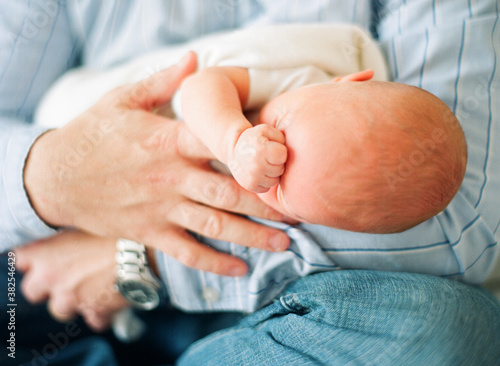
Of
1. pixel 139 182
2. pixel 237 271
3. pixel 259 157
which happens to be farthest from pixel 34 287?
pixel 259 157

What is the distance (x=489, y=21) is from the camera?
718mm

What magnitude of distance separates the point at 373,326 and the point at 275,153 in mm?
343

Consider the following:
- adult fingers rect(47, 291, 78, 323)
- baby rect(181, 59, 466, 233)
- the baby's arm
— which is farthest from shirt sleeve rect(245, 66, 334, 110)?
adult fingers rect(47, 291, 78, 323)

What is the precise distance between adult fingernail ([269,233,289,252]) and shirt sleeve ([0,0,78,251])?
0.48 metres

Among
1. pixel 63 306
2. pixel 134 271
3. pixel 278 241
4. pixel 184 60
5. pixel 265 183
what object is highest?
pixel 184 60

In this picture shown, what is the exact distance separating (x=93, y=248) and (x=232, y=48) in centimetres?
57

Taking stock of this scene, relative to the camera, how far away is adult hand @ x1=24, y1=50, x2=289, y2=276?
0.68 meters

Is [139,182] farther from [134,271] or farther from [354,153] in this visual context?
[354,153]

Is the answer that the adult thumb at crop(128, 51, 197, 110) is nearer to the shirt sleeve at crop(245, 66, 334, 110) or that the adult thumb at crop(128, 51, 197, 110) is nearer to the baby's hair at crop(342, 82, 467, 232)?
the shirt sleeve at crop(245, 66, 334, 110)

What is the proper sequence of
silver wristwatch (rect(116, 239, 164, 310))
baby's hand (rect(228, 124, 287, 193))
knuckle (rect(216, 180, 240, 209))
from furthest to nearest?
silver wristwatch (rect(116, 239, 164, 310)), knuckle (rect(216, 180, 240, 209)), baby's hand (rect(228, 124, 287, 193))

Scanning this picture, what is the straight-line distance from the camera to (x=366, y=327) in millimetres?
575

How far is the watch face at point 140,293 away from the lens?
789 millimetres

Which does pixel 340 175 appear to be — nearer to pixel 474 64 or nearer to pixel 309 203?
pixel 309 203

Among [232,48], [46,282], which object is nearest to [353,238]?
[232,48]
